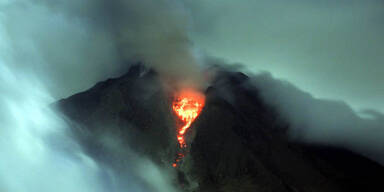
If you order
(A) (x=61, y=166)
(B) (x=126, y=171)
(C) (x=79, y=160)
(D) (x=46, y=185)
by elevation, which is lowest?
(D) (x=46, y=185)

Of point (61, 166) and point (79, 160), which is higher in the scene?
point (79, 160)

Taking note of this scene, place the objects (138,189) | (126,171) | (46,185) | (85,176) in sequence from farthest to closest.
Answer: (126,171)
(138,189)
(85,176)
(46,185)

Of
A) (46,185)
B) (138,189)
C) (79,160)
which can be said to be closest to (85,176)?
(79,160)

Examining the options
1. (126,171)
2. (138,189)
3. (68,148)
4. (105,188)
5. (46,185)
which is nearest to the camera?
(46,185)

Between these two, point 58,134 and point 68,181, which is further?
point 58,134

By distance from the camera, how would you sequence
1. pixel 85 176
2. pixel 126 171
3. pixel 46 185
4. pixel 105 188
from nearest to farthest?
pixel 46 185
pixel 85 176
pixel 105 188
pixel 126 171

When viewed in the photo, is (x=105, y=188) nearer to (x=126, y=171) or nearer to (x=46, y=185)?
(x=46, y=185)

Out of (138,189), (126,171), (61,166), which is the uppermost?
(126,171)

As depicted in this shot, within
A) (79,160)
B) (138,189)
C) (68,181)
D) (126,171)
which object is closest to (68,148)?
(79,160)

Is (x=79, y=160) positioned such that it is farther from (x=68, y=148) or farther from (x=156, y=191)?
(x=156, y=191)
